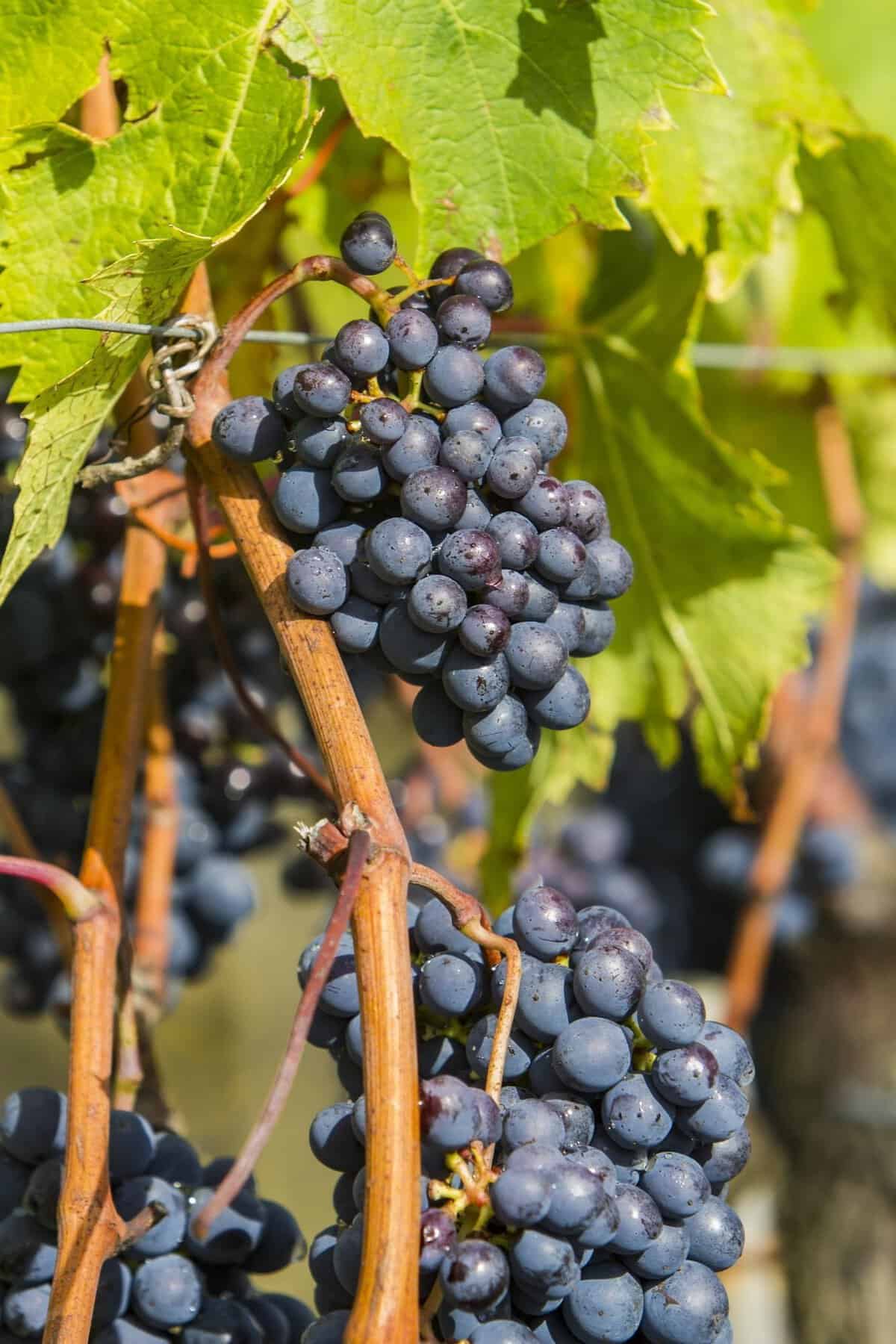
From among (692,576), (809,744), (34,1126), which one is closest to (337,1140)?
(34,1126)

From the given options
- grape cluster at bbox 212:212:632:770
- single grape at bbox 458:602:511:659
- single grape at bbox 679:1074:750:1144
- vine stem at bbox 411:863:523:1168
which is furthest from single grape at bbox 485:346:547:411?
single grape at bbox 679:1074:750:1144

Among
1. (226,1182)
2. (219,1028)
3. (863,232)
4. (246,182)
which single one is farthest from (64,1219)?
(219,1028)

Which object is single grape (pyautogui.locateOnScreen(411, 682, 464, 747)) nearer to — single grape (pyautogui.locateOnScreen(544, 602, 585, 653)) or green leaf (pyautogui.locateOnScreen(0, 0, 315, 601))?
single grape (pyautogui.locateOnScreen(544, 602, 585, 653))

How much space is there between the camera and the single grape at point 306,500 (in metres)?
0.64

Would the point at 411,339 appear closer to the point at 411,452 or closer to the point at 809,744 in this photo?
the point at 411,452

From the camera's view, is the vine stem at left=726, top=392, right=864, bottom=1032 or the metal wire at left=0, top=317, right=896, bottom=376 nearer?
the metal wire at left=0, top=317, right=896, bottom=376

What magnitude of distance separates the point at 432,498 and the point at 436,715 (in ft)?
0.37

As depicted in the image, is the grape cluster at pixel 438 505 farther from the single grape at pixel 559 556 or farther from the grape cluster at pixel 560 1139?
the grape cluster at pixel 560 1139

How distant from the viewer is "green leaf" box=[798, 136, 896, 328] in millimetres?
1062

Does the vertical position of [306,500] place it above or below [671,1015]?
above

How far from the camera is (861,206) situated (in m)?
1.12

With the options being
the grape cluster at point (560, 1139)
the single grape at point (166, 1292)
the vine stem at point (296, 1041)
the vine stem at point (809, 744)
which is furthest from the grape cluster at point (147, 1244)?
the vine stem at point (809, 744)

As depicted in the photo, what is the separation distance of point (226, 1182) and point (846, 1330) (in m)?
1.92

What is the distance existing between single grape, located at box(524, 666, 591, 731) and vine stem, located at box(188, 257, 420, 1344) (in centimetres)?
10
